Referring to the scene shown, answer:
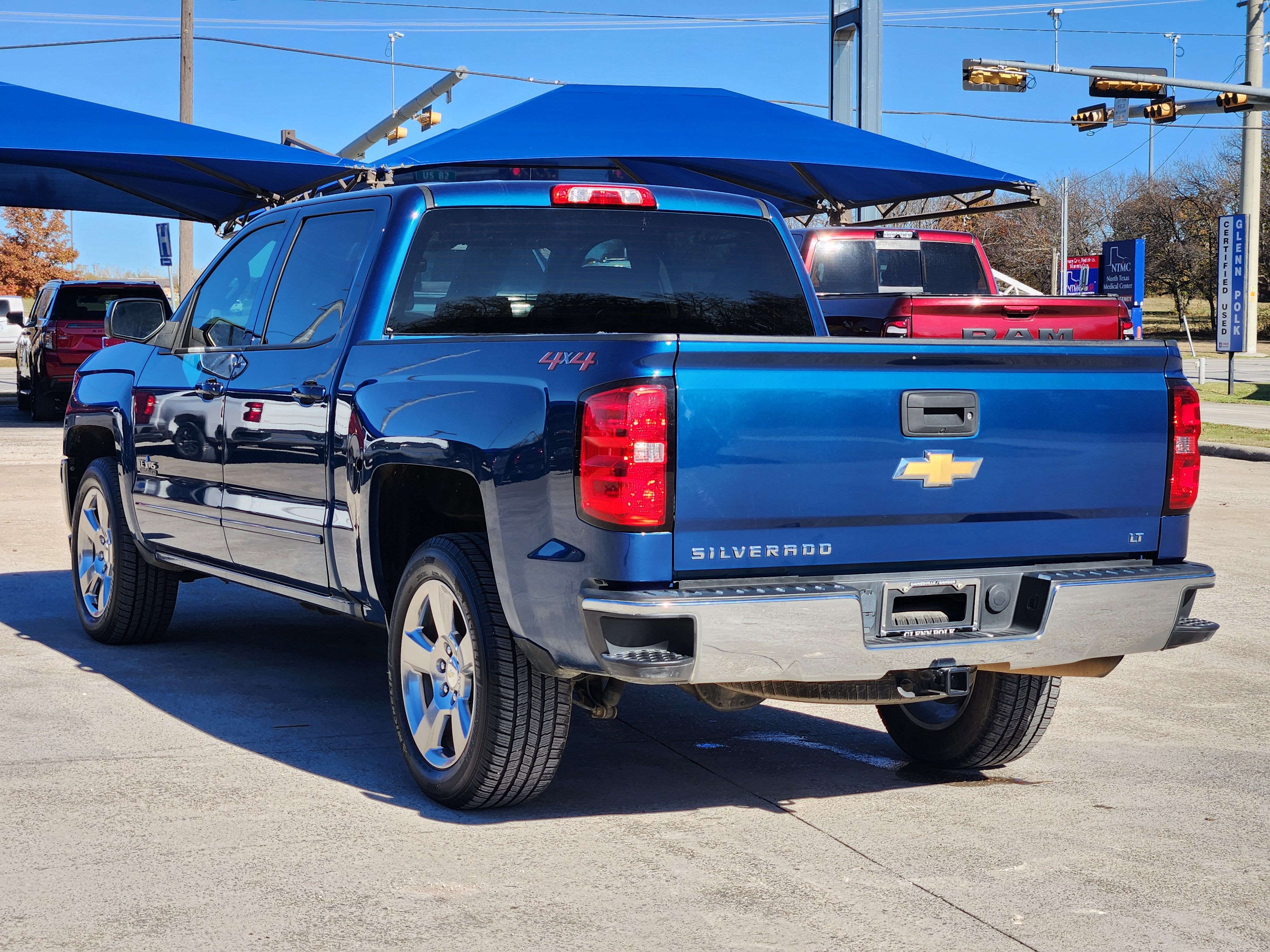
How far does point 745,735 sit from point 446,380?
1963 mm

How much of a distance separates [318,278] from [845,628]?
2.59 metres

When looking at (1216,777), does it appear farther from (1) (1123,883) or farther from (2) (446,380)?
(2) (446,380)

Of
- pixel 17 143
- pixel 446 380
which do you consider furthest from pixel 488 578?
pixel 17 143

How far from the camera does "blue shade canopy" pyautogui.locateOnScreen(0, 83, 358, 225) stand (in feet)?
52.0

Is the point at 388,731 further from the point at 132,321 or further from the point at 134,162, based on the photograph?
the point at 134,162

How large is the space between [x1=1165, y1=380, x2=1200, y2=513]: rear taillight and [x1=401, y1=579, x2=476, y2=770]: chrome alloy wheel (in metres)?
2.16

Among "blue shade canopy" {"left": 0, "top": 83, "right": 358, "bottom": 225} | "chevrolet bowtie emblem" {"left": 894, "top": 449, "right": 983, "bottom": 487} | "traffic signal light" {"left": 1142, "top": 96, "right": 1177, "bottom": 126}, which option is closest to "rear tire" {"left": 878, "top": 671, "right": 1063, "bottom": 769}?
"chevrolet bowtie emblem" {"left": 894, "top": 449, "right": 983, "bottom": 487}

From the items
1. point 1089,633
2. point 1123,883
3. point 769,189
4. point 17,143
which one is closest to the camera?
point 1123,883

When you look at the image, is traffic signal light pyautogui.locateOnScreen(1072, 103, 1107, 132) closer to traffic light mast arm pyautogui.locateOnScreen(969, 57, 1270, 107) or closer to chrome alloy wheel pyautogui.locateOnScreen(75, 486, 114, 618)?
traffic light mast arm pyautogui.locateOnScreen(969, 57, 1270, 107)

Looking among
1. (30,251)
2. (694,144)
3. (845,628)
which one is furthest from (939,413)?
(30,251)

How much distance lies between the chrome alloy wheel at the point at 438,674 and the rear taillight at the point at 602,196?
1592mm

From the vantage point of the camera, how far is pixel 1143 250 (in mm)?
30797

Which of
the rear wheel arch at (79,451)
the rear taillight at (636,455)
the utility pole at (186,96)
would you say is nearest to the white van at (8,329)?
the utility pole at (186,96)

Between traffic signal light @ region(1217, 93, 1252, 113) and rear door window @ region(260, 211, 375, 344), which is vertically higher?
traffic signal light @ region(1217, 93, 1252, 113)
